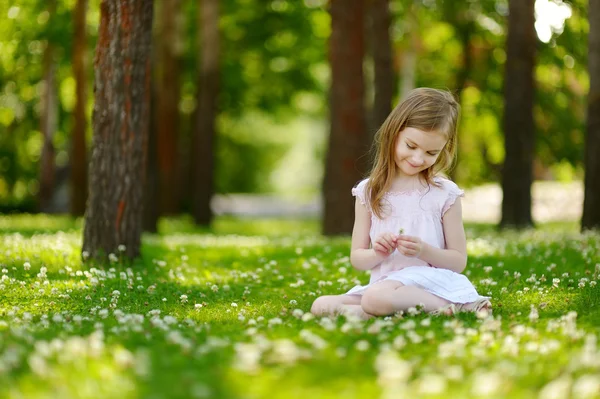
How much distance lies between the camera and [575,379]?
4215 mm

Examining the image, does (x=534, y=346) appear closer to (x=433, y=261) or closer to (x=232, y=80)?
(x=433, y=261)

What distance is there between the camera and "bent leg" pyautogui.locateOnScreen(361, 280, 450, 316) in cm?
634

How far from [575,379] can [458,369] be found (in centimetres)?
62

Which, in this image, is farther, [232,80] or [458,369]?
[232,80]

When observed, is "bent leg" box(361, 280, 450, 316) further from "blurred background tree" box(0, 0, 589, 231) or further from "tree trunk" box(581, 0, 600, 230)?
"blurred background tree" box(0, 0, 589, 231)

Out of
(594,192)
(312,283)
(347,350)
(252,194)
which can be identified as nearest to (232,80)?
(594,192)

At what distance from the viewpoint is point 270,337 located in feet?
17.5

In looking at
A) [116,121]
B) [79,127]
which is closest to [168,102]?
[79,127]

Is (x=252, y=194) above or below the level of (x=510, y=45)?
below

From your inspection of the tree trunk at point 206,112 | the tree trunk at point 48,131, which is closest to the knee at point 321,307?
the tree trunk at point 206,112

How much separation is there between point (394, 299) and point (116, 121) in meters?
5.13

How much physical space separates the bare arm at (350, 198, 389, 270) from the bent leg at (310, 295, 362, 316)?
0.30 meters

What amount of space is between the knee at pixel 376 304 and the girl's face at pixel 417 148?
3.68 feet

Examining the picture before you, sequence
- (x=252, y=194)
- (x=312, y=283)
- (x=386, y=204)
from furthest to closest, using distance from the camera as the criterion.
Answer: (x=252, y=194) → (x=312, y=283) → (x=386, y=204)
